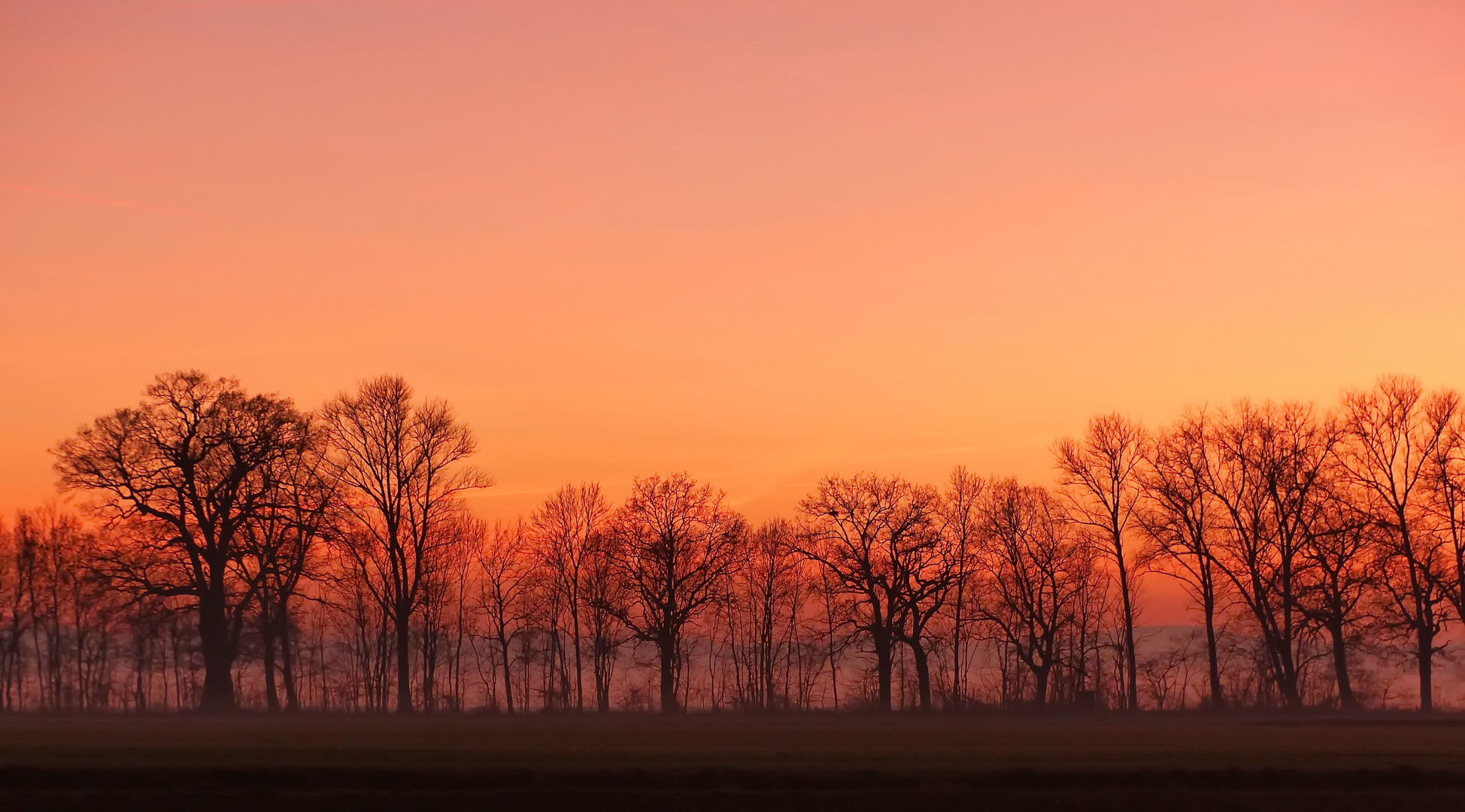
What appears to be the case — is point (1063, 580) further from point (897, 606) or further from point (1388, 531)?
point (1388, 531)

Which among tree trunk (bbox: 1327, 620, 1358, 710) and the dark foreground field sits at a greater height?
the dark foreground field

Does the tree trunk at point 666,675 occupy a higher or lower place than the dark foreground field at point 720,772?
lower

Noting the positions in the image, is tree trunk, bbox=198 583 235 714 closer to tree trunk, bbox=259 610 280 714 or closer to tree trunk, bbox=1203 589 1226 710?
tree trunk, bbox=259 610 280 714

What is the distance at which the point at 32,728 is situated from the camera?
149 ft

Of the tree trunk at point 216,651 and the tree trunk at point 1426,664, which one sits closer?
the tree trunk at point 216,651

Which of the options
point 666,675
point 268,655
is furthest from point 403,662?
point 666,675

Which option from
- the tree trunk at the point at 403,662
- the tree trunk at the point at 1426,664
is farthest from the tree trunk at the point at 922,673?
the tree trunk at the point at 403,662

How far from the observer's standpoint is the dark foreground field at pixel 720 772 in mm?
24016

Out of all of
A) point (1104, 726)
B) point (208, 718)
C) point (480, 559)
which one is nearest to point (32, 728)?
point (208, 718)

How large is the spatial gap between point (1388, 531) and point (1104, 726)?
23920 millimetres

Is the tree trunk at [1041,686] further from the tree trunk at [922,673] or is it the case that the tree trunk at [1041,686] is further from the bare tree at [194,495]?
the bare tree at [194,495]

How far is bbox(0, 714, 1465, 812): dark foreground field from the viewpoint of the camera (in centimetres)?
2402

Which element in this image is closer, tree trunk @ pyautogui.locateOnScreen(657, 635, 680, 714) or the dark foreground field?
the dark foreground field

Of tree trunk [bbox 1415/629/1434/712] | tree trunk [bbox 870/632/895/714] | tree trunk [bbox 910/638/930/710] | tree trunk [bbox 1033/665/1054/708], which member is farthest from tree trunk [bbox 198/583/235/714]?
tree trunk [bbox 1415/629/1434/712]
